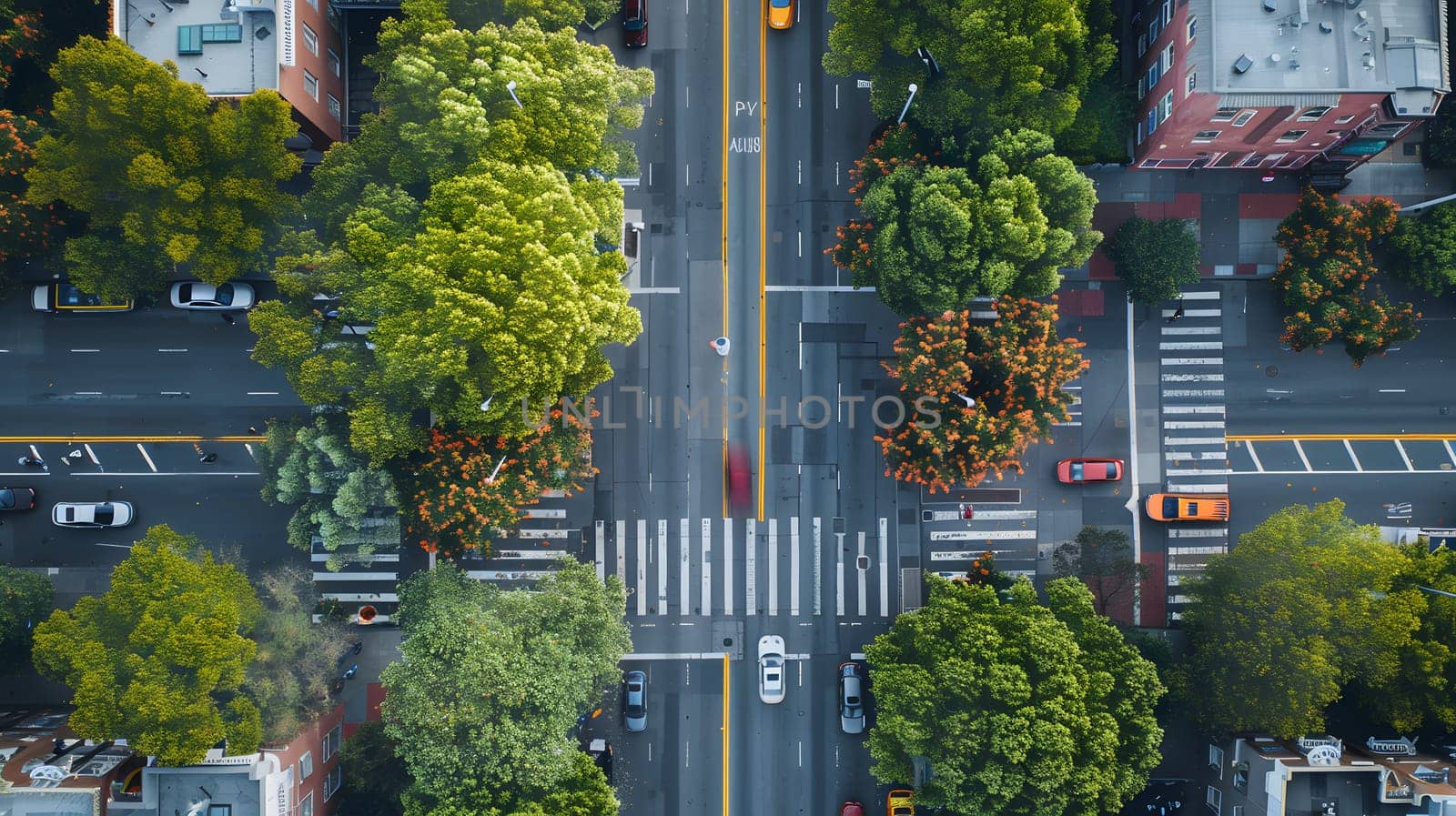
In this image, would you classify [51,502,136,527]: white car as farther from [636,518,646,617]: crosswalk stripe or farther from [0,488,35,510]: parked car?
[636,518,646,617]: crosswalk stripe

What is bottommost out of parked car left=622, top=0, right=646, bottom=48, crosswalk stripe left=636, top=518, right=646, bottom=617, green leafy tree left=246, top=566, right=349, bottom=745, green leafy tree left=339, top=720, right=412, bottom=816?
green leafy tree left=339, top=720, right=412, bottom=816

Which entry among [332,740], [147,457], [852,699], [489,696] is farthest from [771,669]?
[147,457]

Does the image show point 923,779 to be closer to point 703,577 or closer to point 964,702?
point 964,702

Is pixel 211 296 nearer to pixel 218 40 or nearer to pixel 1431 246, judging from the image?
pixel 218 40

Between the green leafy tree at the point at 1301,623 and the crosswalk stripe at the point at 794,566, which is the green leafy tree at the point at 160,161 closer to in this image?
the crosswalk stripe at the point at 794,566

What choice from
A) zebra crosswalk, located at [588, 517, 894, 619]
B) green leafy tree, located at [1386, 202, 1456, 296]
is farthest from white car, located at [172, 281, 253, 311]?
green leafy tree, located at [1386, 202, 1456, 296]
